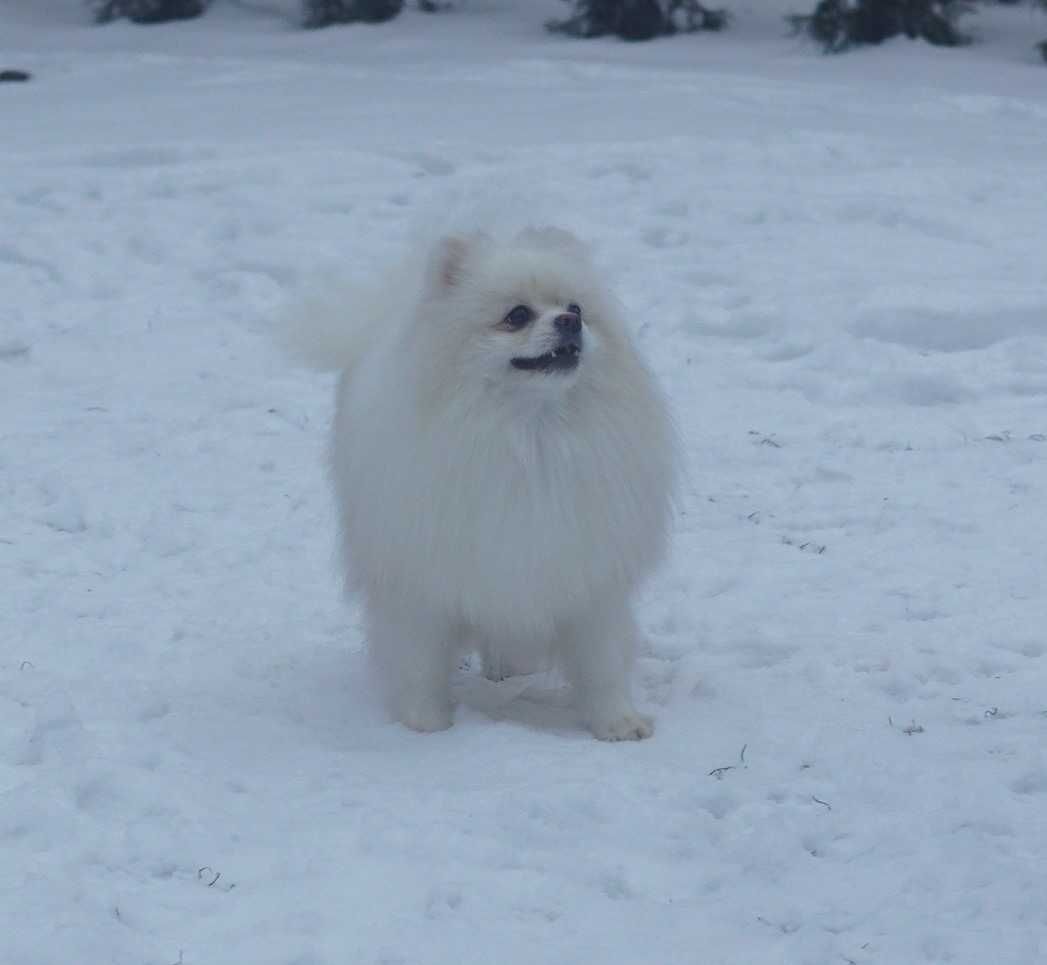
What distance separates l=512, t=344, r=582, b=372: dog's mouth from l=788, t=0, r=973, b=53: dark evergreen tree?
→ 32.8 feet

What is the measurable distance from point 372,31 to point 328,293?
397 inches

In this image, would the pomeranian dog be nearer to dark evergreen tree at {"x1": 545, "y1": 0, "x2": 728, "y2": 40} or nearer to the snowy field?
the snowy field

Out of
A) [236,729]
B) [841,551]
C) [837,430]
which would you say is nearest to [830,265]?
[837,430]

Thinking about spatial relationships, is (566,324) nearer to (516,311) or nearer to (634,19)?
(516,311)

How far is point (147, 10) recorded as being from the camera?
15.1 m

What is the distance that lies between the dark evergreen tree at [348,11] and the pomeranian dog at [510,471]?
11.0 meters

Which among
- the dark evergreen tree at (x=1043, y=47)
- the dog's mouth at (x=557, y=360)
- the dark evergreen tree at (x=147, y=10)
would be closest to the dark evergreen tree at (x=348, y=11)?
the dark evergreen tree at (x=147, y=10)

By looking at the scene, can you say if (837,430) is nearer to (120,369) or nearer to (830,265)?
(830,265)

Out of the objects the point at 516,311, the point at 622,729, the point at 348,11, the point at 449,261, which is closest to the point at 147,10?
the point at 348,11

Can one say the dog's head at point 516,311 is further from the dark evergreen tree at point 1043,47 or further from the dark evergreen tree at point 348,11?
the dark evergreen tree at point 348,11

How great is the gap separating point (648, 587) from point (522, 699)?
71 cm

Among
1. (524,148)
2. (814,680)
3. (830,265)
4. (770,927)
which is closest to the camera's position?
(770,927)

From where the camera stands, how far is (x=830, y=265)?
29.9 ft

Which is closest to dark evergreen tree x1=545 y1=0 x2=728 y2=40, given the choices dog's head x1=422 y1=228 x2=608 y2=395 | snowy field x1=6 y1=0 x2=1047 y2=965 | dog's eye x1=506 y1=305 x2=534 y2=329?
snowy field x1=6 y1=0 x2=1047 y2=965
